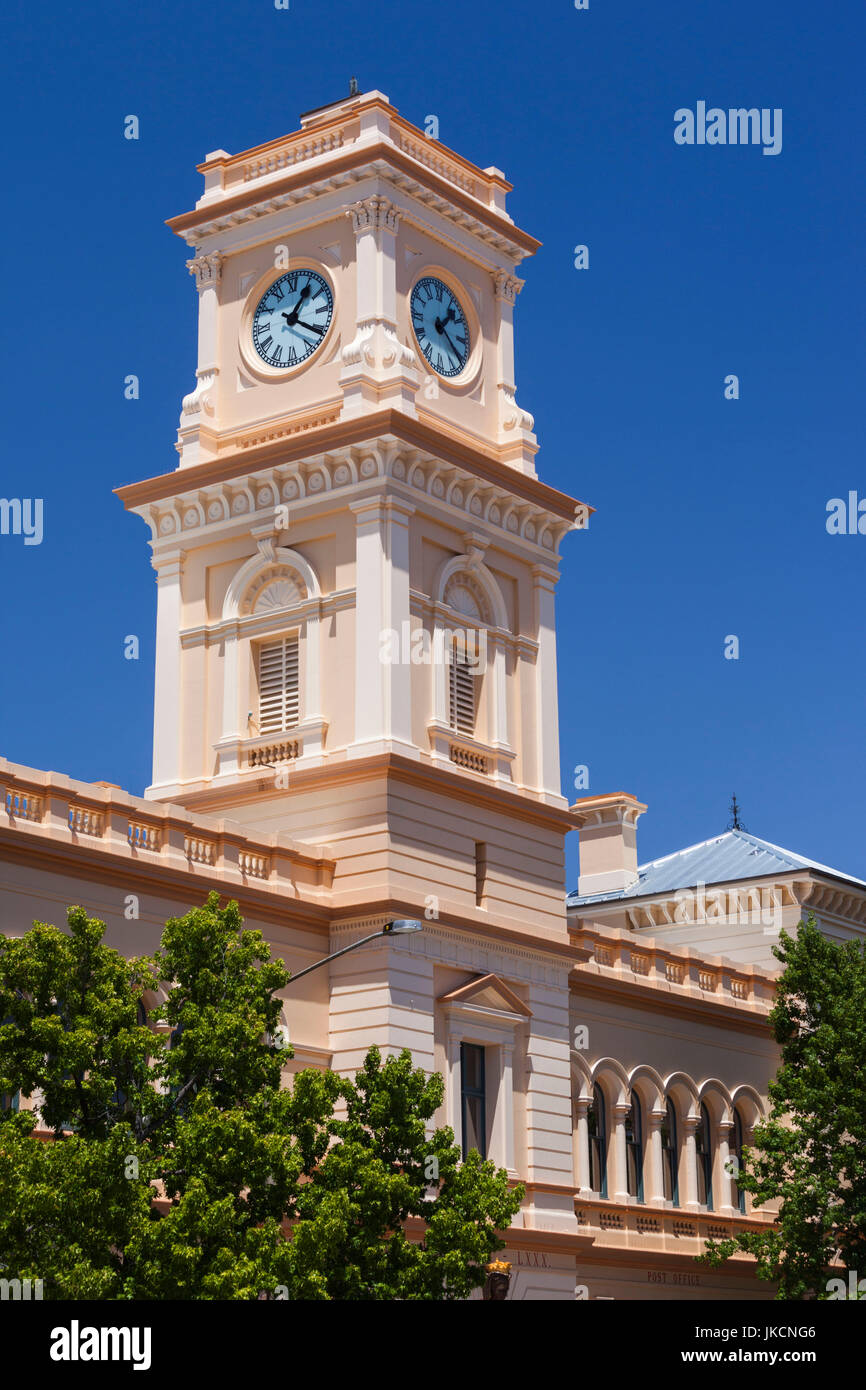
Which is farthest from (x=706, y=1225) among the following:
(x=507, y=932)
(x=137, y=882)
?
(x=137, y=882)

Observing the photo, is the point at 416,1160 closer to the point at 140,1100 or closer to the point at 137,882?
the point at 140,1100

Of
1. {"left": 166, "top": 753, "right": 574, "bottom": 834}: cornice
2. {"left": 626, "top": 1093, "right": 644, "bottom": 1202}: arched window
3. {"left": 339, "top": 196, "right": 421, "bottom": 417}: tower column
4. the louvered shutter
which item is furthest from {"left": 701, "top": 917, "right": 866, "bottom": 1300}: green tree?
{"left": 339, "top": 196, "right": 421, "bottom": 417}: tower column

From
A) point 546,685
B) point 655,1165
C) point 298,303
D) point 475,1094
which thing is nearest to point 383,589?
point 546,685

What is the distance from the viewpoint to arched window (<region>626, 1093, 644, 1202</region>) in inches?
1671

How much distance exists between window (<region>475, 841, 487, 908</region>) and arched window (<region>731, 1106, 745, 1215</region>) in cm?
1179

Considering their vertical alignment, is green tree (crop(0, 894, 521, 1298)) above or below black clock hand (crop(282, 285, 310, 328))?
below

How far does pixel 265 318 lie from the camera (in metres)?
40.8

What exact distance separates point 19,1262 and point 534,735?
1979 centimetres

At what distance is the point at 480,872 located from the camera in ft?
123

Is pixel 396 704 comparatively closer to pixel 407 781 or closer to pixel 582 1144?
pixel 407 781

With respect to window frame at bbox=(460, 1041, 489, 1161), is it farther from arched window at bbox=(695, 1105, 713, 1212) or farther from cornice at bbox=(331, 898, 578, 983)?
arched window at bbox=(695, 1105, 713, 1212)

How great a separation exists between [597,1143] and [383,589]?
42.8ft
